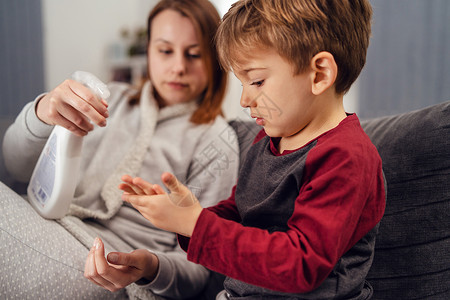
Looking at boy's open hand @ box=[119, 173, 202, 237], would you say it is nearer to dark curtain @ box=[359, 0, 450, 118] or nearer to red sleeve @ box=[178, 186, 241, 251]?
red sleeve @ box=[178, 186, 241, 251]

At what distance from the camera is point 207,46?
3.00ft

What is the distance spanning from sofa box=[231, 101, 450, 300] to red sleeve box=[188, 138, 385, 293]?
0.83ft

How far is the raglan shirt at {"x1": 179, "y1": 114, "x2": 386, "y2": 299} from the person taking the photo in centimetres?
42

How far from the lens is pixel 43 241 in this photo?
627 mm

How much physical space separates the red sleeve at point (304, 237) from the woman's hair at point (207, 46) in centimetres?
53

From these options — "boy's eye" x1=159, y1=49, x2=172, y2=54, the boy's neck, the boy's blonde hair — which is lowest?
the boy's neck

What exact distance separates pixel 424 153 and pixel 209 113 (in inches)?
20.0

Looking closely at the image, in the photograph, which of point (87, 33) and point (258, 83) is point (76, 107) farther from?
point (87, 33)

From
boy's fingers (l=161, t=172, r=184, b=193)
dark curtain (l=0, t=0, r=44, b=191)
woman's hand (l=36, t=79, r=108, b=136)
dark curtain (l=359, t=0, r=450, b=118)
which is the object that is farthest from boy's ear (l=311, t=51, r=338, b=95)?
dark curtain (l=359, t=0, r=450, b=118)

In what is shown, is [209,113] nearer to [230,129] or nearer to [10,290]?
[230,129]

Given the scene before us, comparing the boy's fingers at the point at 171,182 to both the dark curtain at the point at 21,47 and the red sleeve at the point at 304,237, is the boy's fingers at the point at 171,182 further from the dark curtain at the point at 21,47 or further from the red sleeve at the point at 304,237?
the dark curtain at the point at 21,47

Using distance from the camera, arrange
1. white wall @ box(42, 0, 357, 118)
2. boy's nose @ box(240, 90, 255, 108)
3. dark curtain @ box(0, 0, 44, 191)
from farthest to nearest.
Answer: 1. white wall @ box(42, 0, 357, 118)
2. dark curtain @ box(0, 0, 44, 191)
3. boy's nose @ box(240, 90, 255, 108)

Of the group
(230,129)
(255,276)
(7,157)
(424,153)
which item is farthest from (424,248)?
(7,157)

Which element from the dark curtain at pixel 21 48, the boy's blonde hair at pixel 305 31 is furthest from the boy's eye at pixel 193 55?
the dark curtain at pixel 21 48
